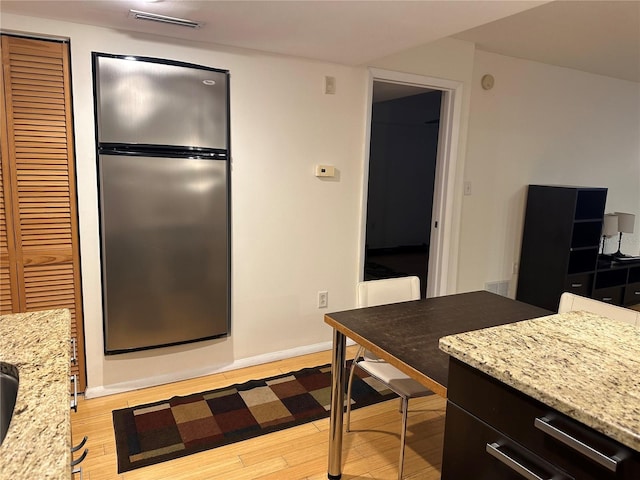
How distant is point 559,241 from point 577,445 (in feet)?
11.6

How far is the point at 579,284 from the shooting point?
4078 millimetres

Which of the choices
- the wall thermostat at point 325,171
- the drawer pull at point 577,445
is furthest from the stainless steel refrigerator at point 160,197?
the drawer pull at point 577,445

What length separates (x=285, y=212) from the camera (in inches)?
120

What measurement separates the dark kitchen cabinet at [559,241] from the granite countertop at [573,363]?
113 inches

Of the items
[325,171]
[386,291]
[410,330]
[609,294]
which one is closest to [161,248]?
[325,171]

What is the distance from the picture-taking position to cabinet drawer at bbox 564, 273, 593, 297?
398 cm

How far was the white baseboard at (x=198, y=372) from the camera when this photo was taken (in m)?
2.65

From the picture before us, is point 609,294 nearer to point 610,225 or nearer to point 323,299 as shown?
point 610,225

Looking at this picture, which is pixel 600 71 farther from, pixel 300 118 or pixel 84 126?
pixel 84 126

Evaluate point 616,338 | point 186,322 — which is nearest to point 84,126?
point 186,322

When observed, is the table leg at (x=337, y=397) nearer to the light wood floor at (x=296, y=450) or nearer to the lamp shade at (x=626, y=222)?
the light wood floor at (x=296, y=450)

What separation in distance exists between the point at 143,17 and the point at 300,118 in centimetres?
114

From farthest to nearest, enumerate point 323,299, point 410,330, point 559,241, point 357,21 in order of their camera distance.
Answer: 1. point 559,241
2. point 323,299
3. point 357,21
4. point 410,330

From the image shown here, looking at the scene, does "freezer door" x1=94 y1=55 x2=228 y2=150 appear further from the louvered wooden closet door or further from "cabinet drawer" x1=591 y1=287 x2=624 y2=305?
"cabinet drawer" x1=591 y1=287 x2=624 y2=305
